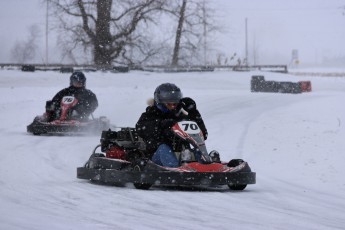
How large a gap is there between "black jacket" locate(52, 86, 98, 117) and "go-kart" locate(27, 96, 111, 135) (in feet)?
0.39

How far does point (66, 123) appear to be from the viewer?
16.8 meters

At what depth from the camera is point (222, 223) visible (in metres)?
6.38

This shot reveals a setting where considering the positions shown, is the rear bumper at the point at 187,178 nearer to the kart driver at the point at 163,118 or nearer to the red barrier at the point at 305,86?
the kart driver at the point at 163,118


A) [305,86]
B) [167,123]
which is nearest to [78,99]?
[167,123]

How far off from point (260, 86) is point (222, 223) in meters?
22.8

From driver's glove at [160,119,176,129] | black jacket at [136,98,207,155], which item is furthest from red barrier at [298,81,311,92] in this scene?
driver's glove at [160,119,176,129]

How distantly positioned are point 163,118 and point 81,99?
26.7ft

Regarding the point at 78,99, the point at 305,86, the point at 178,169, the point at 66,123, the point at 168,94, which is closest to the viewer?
the point at 178,169

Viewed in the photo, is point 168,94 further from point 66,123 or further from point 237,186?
point 66,123

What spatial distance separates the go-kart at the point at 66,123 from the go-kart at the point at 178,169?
681 cm

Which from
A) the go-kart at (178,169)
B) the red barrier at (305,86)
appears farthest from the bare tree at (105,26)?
the go-kart at (178,169)

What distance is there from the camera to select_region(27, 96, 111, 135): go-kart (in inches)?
652

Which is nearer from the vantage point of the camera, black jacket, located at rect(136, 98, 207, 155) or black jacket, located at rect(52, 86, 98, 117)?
black jacket, located at rect(136, 98, 207, 155)

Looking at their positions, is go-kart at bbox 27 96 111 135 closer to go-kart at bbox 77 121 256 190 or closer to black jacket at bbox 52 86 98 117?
black jacket at bbox 52 86 98 117
